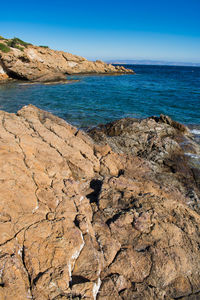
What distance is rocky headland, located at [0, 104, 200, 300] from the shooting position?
364 centimetres

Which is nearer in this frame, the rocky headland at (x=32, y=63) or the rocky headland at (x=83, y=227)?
the rocky headland at (x=83, y=227)

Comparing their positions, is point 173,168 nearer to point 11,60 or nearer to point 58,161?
point 58,161

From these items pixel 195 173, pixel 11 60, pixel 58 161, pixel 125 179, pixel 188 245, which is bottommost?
pixel 195 173

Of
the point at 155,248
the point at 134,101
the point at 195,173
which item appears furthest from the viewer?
the point at 134,101

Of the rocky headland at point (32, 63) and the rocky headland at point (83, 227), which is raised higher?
the rocky headland at point (32, 63)

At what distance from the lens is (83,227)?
4.54 meters

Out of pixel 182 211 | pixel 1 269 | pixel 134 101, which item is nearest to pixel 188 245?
pixel 182 211

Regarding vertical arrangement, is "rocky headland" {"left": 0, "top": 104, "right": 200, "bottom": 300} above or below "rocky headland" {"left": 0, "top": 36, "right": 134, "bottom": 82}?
below

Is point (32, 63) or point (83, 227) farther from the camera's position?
point (32, 63)

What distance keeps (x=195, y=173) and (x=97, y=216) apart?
20.5 feet

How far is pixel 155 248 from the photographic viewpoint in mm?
4598

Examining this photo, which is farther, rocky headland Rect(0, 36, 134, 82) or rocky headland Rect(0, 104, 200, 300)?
rocky headland Rect(0, 36, 134, 82)

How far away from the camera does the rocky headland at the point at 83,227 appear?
143 inches

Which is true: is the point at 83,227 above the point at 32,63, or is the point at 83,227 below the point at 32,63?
below
